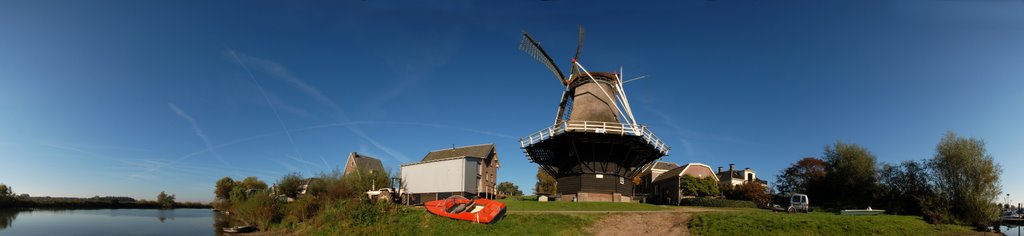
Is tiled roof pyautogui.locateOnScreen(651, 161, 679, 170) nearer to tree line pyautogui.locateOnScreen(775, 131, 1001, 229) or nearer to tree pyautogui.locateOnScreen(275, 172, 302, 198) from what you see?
tree line pyautogui.locateOnScreen(775, 131, 1001, 229)

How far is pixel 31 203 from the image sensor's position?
254 feet

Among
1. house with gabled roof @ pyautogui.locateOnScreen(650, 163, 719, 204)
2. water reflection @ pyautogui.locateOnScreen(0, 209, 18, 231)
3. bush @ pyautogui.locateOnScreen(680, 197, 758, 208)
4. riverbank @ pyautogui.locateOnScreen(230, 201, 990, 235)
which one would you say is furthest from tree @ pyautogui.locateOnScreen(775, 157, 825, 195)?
water reflection @ pyautogui.locateOnScreen(0, 209, 18, 231)

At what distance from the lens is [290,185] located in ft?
152

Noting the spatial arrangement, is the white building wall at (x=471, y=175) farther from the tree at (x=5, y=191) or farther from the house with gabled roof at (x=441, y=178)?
the tree at (x=5, y=191)

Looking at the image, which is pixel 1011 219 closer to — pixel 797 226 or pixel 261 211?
pixel 797 226

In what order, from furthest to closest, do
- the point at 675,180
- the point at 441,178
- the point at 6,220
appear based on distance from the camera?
1. the point at 675,180
2. the point at 6,220
3. the point at 441,178

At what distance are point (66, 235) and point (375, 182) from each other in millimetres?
21902

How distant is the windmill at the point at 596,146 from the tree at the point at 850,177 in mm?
20283

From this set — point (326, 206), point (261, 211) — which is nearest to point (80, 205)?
point (261, 211)

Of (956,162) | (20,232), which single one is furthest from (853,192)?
(20,232)

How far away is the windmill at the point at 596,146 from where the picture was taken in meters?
33.8

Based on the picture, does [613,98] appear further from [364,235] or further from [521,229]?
[364,235]

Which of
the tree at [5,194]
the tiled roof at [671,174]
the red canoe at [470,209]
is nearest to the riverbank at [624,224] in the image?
the red canoe at [470,209]

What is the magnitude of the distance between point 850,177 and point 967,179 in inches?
Result: 461
